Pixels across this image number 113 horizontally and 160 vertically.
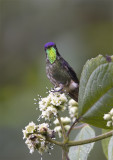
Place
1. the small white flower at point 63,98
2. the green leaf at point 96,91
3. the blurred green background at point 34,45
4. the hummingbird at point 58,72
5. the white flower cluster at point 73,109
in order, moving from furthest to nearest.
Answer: the blurred green background at point 34,45, the hummingbird at point 58,72, the white flower cluster at point 73,109, the small white flower at point 63,98, the green leaf at point 96,91

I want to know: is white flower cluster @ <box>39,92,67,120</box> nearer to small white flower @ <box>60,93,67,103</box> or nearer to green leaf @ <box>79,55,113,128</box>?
small white flower @ <box>60,93,67,103</box>

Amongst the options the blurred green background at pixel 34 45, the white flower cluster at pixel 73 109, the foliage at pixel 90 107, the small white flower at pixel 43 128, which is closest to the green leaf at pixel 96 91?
the foliage at pixel 90 107

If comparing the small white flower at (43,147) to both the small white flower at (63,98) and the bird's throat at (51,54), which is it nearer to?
the small white flower at (63,98)

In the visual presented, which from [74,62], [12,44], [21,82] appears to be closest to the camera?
[74,62]

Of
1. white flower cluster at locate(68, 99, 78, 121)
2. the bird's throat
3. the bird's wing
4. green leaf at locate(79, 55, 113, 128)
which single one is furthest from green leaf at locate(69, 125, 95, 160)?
the bird's throat

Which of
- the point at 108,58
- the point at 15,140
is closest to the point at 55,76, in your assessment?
the point at 108,58

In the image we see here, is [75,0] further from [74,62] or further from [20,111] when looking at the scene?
[20,111]

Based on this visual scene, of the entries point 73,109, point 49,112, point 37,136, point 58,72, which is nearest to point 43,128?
point 37,136
